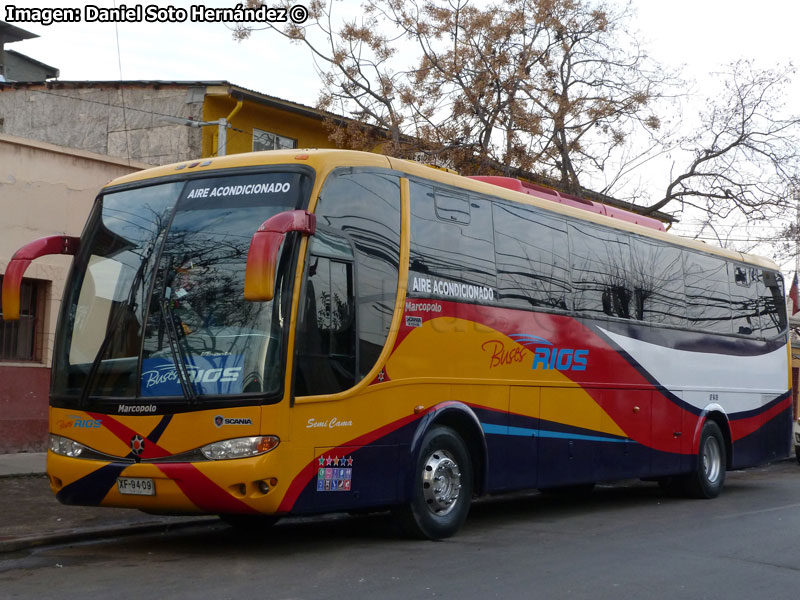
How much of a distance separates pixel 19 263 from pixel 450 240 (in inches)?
152

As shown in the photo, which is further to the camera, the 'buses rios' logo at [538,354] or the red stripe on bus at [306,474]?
the 'buses rios' logo at [538,354]

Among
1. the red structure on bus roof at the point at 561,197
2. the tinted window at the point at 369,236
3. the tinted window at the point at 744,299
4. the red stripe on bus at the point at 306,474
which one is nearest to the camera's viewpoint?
the red stripe on bus at the point at 306,474

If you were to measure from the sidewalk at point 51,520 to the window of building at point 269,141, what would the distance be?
1391 centimetres

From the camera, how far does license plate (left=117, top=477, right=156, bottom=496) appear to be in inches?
327

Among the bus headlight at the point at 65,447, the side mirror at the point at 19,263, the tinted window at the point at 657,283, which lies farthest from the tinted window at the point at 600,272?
the bus headlight at the point at 65,447

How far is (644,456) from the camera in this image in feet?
43.7

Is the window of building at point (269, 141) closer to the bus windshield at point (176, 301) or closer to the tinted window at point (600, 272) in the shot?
the tinted window at point (600, 272)

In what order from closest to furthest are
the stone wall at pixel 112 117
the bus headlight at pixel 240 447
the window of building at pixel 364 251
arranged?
the bus headlight at pixel 240 447, the window of building at pixel 364 251, the stone wall at pixel 112 117

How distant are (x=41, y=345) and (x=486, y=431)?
851cm

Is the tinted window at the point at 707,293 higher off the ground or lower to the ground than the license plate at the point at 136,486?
higher

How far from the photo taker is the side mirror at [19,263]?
8.63 meters

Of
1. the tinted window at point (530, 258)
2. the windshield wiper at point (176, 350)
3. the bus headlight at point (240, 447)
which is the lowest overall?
the bus headlight at point (240, 447)

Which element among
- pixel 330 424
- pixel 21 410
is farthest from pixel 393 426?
pixel 21 410

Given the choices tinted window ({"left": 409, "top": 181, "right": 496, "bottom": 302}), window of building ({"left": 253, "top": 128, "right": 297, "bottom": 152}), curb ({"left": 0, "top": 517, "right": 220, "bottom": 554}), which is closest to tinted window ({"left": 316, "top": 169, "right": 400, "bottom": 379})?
tinted window ({"left": 409, "top": 181, "right": 496, "bottom": 302})
